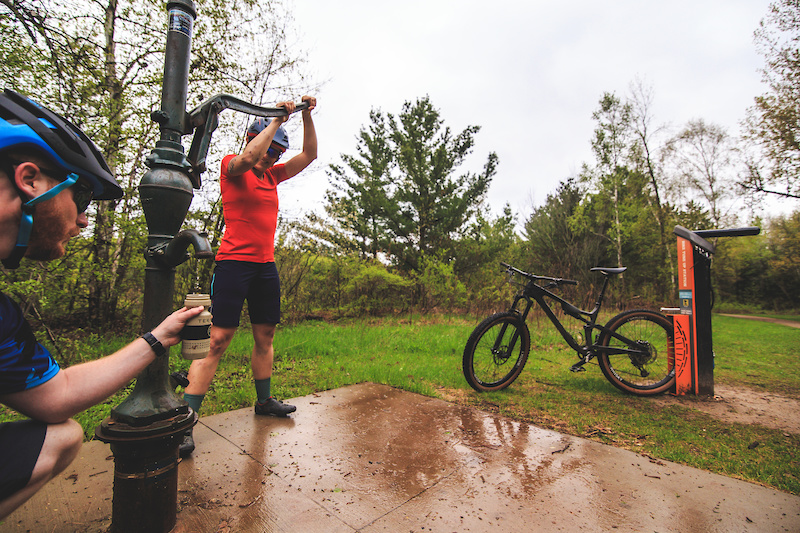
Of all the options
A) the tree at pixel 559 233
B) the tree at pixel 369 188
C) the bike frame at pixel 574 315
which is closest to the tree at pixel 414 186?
the tree at pixel 369 188

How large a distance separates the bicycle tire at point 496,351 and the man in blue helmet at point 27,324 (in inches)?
112

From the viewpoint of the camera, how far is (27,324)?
3.08ft

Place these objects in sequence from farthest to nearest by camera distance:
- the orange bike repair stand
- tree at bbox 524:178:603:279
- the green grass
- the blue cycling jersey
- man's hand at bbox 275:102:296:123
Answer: tree at bbox 524:178:603:279 → the orange bike repair stand → the green grass → man's hand at bbox 275:102:296:123 → the blue cycling jersey

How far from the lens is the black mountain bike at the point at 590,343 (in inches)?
140

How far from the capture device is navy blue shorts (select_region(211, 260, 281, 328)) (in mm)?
2359

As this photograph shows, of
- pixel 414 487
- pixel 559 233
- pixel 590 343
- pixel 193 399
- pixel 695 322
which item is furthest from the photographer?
pixel 559 233

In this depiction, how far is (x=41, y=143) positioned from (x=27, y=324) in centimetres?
43

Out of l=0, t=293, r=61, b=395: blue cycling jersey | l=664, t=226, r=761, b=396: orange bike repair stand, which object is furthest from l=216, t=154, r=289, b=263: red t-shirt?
l=664, t=226, r=761, b=396: orange bike repair stand

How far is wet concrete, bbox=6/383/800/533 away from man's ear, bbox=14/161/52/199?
1.26m

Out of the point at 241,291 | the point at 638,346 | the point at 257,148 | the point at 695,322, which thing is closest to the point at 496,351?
the point at 638,346

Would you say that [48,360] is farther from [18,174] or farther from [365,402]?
[365,402]

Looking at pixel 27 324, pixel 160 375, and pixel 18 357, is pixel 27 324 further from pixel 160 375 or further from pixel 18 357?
pixel 160 375

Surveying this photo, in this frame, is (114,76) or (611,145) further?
(611,145)

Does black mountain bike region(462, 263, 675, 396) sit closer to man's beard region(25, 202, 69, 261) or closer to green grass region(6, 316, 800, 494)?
green grass region(6, 316, 800, 494)
